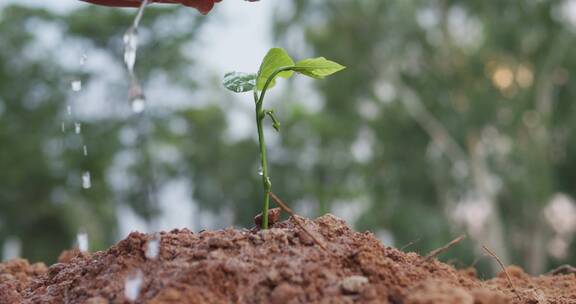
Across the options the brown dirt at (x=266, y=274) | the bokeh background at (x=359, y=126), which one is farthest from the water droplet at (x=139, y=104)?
the bokeh background at (x=359, y=126)

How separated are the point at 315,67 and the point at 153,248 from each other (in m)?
0.44

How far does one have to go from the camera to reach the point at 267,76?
4.60ft

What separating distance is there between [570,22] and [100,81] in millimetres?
9478

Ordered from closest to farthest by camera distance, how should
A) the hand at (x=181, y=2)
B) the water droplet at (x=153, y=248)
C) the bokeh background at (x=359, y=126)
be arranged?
the water droplet at (x=153, y=248)
the hand at (x=181, y=2)
the bokeh background at (x=359, y=126)

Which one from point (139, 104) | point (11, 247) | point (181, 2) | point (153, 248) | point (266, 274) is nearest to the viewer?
point (139, 104)

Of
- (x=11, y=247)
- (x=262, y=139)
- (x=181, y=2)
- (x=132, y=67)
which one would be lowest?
(x=11, y=247)

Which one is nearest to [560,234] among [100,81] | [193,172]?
[193,172]

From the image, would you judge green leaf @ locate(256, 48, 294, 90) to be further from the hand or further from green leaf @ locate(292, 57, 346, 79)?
the hand

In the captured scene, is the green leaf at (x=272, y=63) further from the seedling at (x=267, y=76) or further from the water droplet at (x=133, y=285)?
the water droplet at (x=133, y=285)

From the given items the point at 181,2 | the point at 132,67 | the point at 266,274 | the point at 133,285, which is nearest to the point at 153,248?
the point at 133,285

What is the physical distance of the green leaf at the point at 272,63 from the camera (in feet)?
4.40

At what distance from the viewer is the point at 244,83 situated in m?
1.37

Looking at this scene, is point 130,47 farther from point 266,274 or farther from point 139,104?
point 266,274

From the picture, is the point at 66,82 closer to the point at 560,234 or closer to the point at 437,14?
the point at 437,14
